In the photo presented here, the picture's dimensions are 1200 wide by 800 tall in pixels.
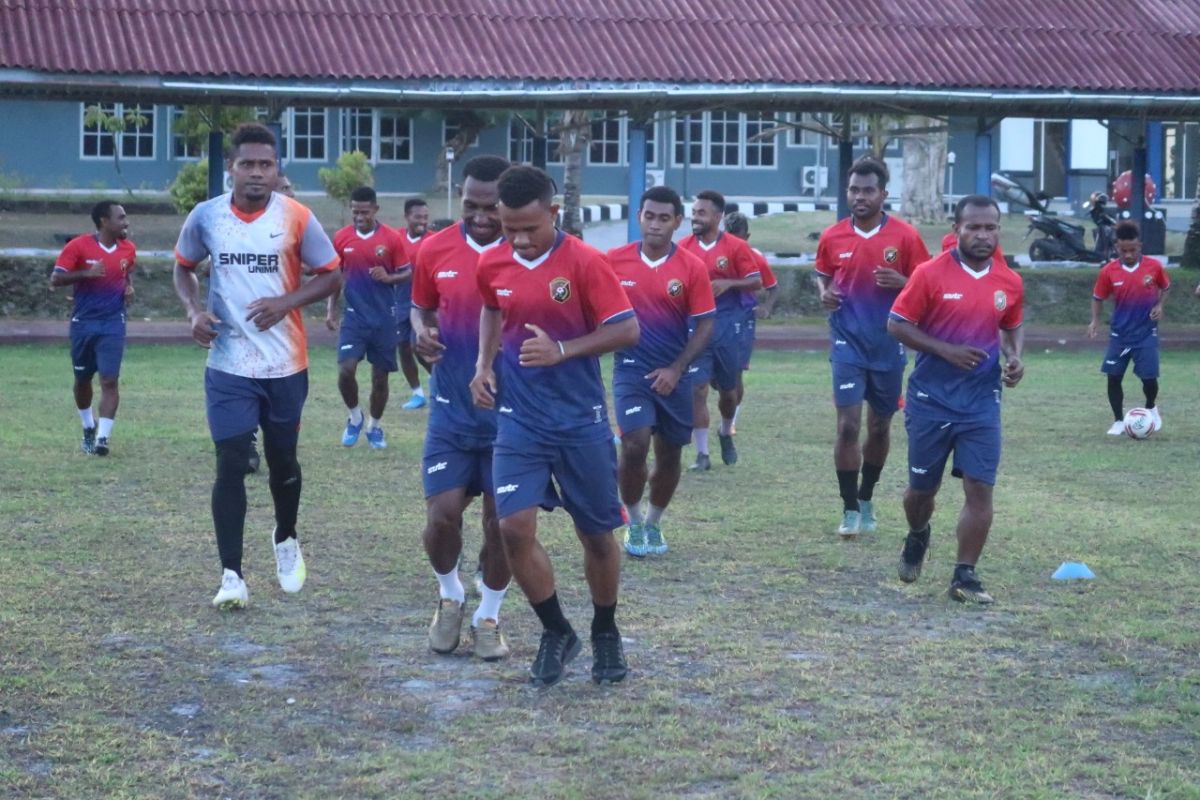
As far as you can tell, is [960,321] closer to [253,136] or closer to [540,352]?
[540,352]

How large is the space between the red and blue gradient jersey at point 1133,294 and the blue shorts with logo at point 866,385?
5954 millimetres

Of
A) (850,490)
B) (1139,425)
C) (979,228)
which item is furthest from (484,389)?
(1139,425)

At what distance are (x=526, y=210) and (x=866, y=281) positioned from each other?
425cm

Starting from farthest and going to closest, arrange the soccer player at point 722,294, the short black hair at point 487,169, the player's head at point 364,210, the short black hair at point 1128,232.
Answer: the short black hair at point 1128,232
the player's head at point 364,210
the soccer player at point 722,294
the short black hair at point 487,169

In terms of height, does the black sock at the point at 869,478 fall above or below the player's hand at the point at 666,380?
below

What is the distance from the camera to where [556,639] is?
6.52 m

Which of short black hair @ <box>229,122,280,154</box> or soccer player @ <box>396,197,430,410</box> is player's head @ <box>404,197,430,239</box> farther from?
short black hair @ <box>229,122,280,154</box>

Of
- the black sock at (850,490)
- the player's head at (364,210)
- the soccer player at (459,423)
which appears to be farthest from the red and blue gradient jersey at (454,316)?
the player's head at (364,210)

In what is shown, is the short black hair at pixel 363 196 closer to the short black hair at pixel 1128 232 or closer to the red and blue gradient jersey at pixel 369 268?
the red and blue gradient jersey at pixel 369 268

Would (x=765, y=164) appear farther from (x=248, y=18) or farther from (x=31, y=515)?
(x=31, y=515)

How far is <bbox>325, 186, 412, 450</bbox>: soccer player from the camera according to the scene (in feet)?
44.8

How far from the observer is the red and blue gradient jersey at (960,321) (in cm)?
802

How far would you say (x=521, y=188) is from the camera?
6207mm

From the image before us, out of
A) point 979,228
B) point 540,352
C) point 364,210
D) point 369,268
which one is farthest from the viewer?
point 364,210
